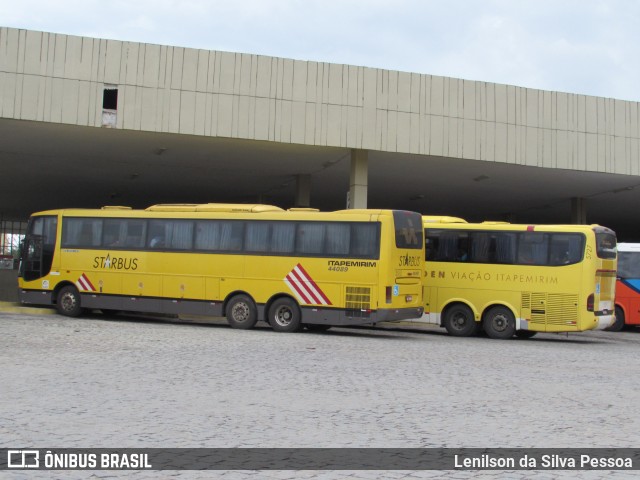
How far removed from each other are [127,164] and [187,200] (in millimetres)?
14781

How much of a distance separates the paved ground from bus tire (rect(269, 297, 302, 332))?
129 inches

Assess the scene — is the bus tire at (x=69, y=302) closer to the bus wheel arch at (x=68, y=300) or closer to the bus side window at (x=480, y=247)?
the bus wheel arch at (x=68, y=300)

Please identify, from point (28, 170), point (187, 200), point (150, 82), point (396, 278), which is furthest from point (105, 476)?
point (187, 200)

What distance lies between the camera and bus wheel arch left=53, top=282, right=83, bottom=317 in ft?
73.6

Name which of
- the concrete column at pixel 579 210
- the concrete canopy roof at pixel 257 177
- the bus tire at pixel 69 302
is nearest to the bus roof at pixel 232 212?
the bus tire at pixel 69 302

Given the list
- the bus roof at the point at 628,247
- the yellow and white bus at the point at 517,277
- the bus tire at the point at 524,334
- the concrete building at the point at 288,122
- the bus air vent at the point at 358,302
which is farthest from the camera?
the bus roof at the point at 628,247

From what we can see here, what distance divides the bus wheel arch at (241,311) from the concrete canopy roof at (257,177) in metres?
6.27

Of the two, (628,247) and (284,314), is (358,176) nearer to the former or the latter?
(284,314)

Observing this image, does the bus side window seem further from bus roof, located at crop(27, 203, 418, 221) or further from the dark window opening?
the dark window opening

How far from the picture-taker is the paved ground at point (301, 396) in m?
6.90

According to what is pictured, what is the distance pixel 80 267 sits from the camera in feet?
73.7

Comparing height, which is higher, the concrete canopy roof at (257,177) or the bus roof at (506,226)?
the concrete canopy roof at (257,177)

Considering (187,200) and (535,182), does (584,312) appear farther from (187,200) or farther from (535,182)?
(187,200)

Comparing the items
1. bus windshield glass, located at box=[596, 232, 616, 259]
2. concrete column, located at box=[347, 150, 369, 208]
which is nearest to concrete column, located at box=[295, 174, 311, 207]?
concrete column, located at box=[347, 150, 369, 208]
